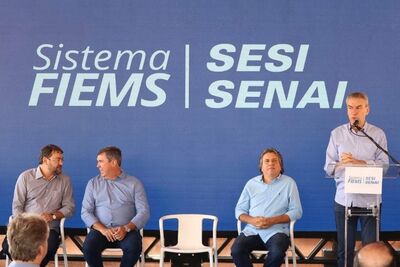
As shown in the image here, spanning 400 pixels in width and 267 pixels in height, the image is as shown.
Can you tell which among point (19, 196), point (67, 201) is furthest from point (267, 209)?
point (19, 196)

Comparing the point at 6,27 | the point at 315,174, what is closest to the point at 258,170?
the point at 315,174

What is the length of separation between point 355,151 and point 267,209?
2.97 feet

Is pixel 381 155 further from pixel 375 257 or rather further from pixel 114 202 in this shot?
pixel 375 257

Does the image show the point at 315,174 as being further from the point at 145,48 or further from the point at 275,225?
the point at 145,48

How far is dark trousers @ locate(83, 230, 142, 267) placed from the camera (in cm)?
643

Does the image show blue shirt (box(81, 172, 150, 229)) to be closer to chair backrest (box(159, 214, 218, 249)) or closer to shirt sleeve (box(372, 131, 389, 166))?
chair backrest (box(159, 214, 218, 249))

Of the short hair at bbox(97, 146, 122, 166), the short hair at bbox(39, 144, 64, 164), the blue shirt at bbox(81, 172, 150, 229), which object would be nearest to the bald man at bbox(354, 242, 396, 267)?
the blue shirt at bbox(81, 172, 150, 229)

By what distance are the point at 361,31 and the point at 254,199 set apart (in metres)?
1.77

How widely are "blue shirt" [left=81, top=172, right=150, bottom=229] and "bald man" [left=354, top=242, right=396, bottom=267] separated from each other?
12.3ft

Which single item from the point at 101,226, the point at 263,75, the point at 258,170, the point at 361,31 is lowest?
the point at 101,226

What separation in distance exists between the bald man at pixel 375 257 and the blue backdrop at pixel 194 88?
13.1 ft

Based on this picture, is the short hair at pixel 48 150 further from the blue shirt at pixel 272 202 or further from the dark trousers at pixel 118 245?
the blue shirt at pixel 272 202

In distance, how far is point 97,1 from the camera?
7.21 meters

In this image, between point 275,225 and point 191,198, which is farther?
point 191,198
